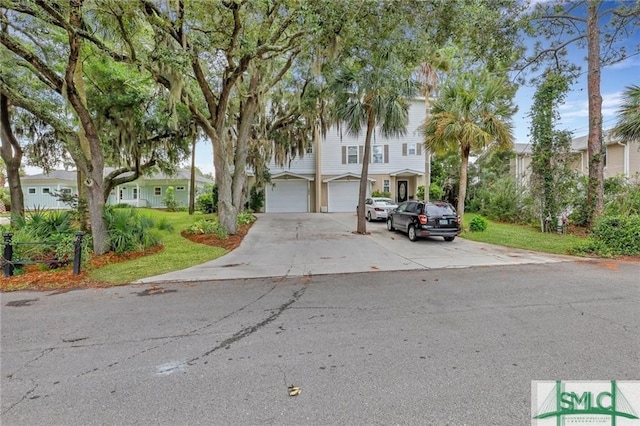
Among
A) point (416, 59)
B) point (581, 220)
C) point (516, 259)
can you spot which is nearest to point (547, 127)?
point (581, 220)

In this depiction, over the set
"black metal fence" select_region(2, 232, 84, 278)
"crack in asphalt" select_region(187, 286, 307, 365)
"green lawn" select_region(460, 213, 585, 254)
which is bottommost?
"crack in asphalt" select_region(187, 286, 307, 365)

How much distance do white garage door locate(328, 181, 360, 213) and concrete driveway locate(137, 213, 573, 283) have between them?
490 inches

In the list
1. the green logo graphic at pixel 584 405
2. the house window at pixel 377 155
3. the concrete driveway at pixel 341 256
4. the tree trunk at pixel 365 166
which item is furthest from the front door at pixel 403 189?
the green logo graphic at pixel 584 405

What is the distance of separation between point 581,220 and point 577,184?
1.51 metres

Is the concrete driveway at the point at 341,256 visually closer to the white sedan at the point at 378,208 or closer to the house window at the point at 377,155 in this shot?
the white sedan at the point at 378,208

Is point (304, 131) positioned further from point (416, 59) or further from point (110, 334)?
point (110, 334)

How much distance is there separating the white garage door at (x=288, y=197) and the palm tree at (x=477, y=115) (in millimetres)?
14304

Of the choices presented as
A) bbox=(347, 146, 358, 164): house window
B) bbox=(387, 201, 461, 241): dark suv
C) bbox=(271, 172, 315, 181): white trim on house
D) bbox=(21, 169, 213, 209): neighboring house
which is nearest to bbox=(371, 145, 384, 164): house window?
bbox=(347, 146, 358, 164): house window

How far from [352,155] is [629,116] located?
16.9 meters

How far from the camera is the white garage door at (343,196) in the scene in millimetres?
25844

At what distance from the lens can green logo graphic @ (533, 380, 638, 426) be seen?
249 cm

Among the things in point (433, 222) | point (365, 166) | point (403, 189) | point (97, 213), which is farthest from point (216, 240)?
point (403, 189)

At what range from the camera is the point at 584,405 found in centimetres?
263

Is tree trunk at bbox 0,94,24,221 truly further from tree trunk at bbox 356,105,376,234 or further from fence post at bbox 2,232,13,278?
tree trunk at bbox 356,105,376,234
